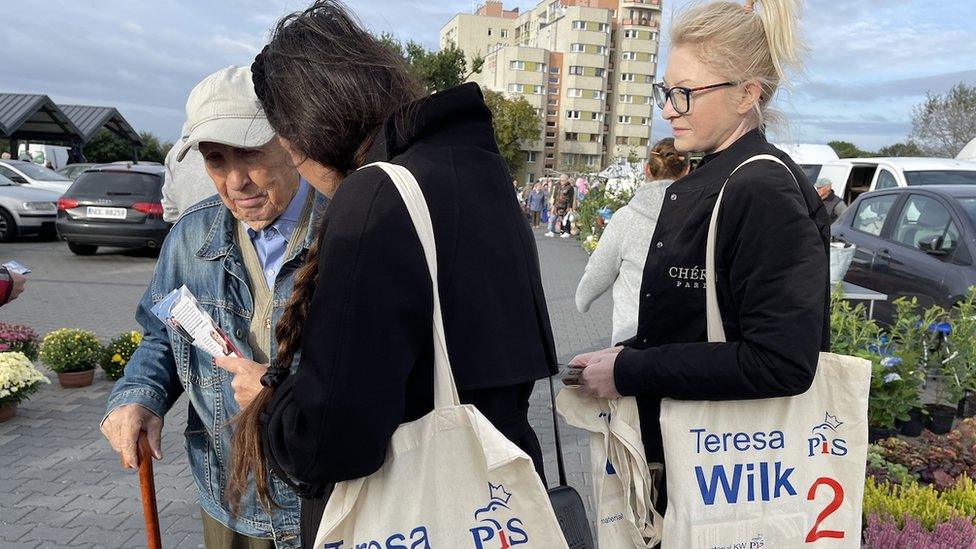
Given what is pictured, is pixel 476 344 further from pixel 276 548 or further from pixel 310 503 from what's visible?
pixel 276 548

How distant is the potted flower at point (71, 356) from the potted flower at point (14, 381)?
67 cm

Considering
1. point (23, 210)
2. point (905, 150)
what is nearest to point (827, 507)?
point (23, 210)

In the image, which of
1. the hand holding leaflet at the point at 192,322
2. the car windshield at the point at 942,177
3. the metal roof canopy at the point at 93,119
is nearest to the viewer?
the hand holding leaflet at the point at 192,322

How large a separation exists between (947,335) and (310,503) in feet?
16.7

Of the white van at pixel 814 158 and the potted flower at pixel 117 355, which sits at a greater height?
the white van at pixel 814 158

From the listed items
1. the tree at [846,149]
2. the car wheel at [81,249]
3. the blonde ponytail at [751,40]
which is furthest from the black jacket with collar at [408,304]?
the tree at [846,149]

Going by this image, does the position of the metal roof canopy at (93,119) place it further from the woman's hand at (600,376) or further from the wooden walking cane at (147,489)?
the woman's hand at (600,376)

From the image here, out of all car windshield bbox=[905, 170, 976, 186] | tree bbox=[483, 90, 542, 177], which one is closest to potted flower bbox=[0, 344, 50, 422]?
car windshield bbox=[905, 170, 976, 186]

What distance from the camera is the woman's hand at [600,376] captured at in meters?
1.75

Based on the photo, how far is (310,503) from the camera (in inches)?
55.4

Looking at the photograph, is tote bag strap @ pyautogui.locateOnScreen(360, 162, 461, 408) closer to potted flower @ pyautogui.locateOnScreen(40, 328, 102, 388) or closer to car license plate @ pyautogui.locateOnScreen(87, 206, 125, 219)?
potted flower @ pyautogui.locateOnScreen(40, 328, 102, 388)

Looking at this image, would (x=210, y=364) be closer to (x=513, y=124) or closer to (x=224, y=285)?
(x=224, y=285)

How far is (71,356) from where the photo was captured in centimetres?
611

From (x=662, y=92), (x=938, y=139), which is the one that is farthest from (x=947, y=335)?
(x=938, y=139)
